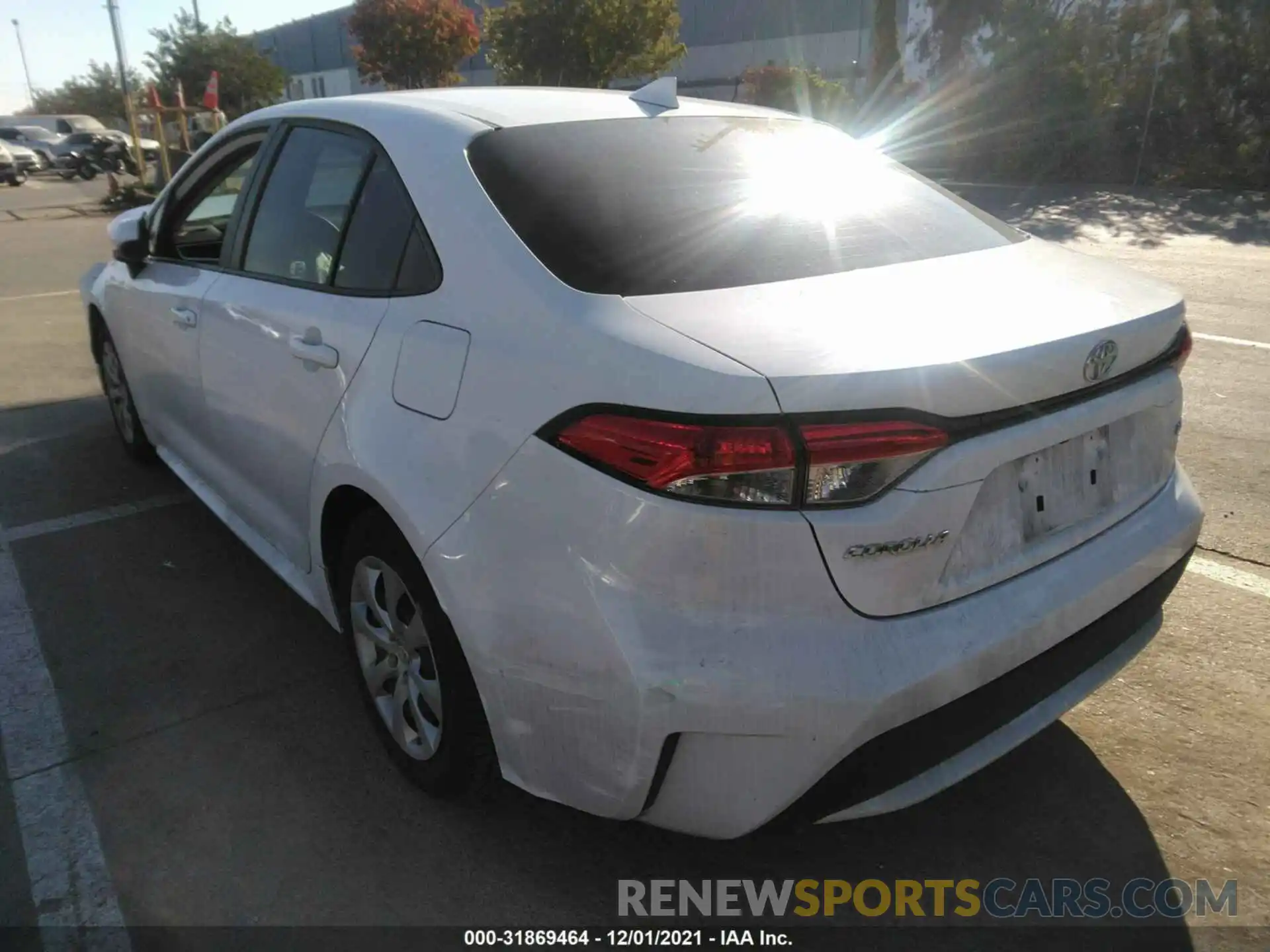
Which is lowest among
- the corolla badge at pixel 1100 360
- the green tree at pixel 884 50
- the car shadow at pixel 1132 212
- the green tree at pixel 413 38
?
the car shadow at pixel 1132 212

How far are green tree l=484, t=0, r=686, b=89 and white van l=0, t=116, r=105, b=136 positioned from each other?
69.8 feet

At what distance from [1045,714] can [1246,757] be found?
91cm

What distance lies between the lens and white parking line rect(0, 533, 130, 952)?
89.7 inches

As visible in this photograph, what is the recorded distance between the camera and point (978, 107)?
19.5m

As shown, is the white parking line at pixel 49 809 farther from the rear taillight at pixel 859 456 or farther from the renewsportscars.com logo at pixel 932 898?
the rear taillight at pixel 859 456

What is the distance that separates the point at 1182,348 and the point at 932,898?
1409 millimetres

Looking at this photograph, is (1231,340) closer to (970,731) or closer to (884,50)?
(970,731)

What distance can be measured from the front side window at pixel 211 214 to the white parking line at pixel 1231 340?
231 inches

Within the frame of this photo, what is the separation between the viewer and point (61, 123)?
41.2 meters

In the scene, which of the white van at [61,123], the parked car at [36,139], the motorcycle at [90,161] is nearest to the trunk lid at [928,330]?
the motorcycle at [90,161]

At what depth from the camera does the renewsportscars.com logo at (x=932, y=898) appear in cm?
224

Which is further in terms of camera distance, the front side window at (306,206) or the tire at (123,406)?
the tire at (123,406)

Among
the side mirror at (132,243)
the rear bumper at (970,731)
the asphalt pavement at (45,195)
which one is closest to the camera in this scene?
the rear bumper at (970,731)

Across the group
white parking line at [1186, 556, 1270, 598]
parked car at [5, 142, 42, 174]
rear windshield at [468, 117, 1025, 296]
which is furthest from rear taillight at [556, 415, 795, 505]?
parked car at [5, 142, 42, 174]
